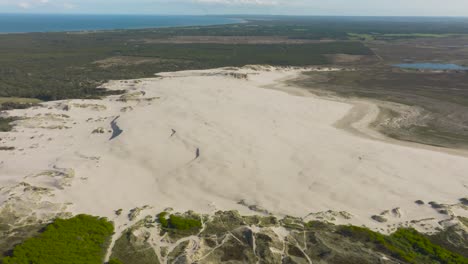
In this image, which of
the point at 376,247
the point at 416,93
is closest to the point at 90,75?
the point at 416,93

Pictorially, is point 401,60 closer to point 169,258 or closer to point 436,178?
point 436,178

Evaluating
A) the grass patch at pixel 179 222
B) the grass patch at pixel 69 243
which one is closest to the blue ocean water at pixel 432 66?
the grass patch at pixel 179 222

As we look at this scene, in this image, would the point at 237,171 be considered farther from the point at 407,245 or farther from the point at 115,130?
the point at 115,130

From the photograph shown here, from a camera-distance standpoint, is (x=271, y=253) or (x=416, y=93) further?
(x=416, y=93)

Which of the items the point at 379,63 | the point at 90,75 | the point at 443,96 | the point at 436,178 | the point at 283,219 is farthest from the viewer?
the point at 379,63

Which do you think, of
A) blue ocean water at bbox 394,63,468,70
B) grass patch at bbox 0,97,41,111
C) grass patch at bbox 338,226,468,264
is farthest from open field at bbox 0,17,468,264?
blue ocean water at bbox 394,63,468,70
